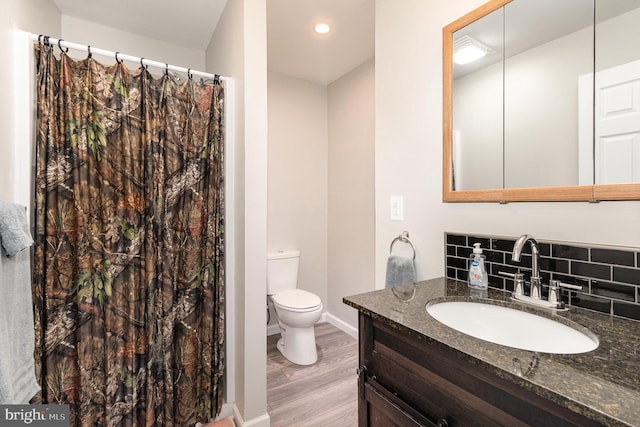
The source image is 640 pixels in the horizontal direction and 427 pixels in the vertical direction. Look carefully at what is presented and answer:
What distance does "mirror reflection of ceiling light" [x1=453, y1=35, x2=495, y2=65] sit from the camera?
44.7 inches

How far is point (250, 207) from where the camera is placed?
1.61 meters

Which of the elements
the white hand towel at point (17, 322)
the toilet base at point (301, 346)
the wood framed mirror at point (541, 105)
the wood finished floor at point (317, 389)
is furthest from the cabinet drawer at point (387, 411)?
the toilet base at point (301, 346)

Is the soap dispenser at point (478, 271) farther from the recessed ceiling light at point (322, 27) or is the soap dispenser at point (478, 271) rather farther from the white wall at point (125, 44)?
the white wall at point (125, 44)

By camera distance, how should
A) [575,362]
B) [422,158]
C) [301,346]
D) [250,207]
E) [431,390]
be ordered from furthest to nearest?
[301,346], [250,207], [422,158], [431,390], [575,362]

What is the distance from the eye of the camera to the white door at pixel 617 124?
78cm

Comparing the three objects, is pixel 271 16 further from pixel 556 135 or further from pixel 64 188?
pixel 556 135

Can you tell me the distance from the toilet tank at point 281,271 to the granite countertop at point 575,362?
1830 mm

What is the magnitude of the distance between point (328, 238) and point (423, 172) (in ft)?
6.29

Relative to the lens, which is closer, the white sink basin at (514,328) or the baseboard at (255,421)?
the white sink basin at (514,328)

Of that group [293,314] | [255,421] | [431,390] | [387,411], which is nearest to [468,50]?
[431,390]

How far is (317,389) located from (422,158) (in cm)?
169

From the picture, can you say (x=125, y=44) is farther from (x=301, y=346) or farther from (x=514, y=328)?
(x=514, y=328)

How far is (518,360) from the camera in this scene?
23.1 inches

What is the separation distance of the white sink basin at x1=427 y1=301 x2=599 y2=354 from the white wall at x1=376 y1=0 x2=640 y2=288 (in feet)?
0.93
